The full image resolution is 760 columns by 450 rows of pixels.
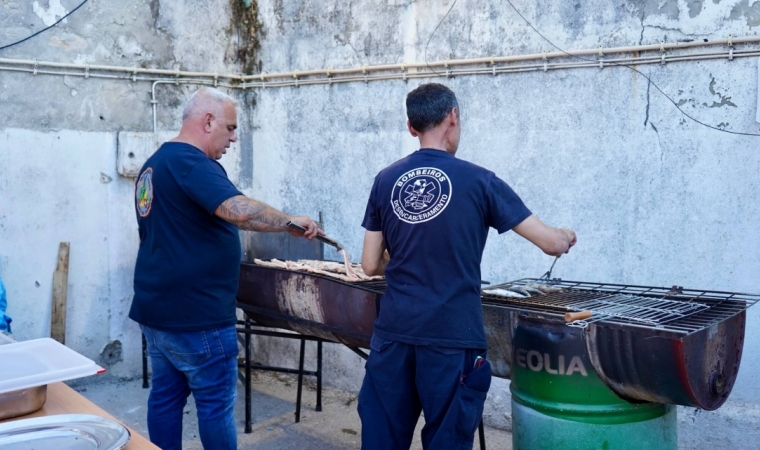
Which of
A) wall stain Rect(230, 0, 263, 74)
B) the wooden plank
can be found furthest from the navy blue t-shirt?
wall stain Rect(230, 0, 263, 74)

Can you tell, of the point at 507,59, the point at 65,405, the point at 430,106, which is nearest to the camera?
the point at 65,405

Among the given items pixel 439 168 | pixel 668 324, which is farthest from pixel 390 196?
pixel 668 324

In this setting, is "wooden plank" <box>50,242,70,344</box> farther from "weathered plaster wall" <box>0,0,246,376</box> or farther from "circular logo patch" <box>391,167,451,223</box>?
"circular logo patch" <box>391,167,451,223</box>

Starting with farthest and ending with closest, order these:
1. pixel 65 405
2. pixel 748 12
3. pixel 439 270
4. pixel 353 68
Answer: pixel 353 68, pixel 748 12, pixel 439 270, pixel 65 405

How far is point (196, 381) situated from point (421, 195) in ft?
4.98

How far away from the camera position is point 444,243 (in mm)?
2848

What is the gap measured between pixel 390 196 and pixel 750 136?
2.36 metres

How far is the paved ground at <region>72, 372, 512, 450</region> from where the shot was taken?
16.7 ft

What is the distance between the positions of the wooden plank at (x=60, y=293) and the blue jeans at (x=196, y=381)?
2464 mm

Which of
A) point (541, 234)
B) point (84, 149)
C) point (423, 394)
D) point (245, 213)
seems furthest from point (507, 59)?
point (84, 149)

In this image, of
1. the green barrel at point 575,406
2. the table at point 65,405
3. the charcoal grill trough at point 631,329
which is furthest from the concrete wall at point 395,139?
the table at point 65,405

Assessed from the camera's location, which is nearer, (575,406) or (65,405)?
(65,405)

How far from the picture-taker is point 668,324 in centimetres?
283

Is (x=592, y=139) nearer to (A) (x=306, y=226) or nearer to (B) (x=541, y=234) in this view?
(B) (x=541, y=234)
